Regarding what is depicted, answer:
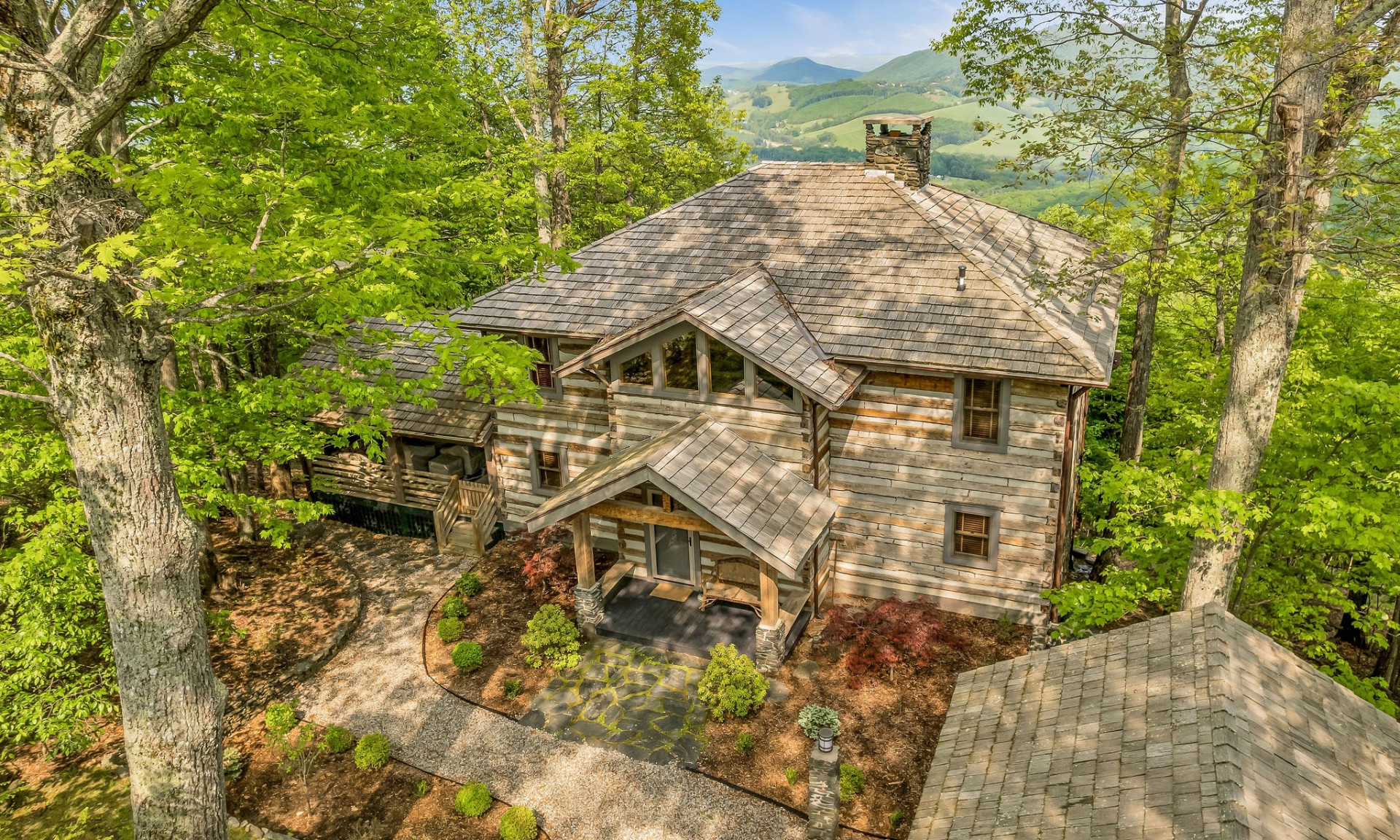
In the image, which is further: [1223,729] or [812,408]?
[812,408]

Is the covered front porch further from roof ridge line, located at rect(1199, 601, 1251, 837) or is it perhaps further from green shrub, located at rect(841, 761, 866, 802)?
roof ridge line, located at rect(1199, 601, 1251, 837)

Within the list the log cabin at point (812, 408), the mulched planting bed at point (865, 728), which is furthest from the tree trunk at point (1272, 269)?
the mulched planting bed at point (865, 728)

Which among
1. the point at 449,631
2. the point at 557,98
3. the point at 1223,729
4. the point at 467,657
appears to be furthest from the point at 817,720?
the point at 557,98

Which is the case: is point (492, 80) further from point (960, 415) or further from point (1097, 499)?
point (1097, 499)

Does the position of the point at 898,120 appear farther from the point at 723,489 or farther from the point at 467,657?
the point at 467,657

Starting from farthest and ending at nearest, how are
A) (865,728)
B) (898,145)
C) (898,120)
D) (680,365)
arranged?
(898,145), (898,120), (680,365), (865,728)

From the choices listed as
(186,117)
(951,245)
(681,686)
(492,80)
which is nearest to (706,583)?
(681,686)

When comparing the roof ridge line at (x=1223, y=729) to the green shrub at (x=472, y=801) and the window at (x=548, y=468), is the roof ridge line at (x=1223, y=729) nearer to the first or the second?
the green shrub at (x=472, y=801)
